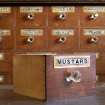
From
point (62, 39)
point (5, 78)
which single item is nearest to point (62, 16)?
point (62, 39)

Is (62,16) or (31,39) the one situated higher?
(62,16)

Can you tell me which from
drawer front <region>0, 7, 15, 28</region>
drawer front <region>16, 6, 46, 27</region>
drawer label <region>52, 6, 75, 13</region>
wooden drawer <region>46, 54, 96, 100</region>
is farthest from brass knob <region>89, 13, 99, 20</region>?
wooden drawer <region>46, 54, 96, 100</region>

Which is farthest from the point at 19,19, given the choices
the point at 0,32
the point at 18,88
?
the point at 18,88

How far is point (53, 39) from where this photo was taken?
6.61 ft

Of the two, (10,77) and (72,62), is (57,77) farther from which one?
(10,77)

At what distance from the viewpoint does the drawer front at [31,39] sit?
200 centimetres

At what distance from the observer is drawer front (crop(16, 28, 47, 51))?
78.7 inches

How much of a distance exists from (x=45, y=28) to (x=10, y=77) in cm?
32

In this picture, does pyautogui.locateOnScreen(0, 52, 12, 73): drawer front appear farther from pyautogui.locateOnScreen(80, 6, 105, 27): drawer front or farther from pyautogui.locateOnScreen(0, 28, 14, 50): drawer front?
pyautogui.locateOnScreen(80, 6, 105, 27): drawer front

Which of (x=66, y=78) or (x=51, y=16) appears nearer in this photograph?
(x=66, y=78)

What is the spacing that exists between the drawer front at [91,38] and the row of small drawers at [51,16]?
3cm

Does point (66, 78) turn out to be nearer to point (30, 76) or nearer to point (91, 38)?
point (30, 76)

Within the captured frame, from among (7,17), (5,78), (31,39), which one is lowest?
(5,78)

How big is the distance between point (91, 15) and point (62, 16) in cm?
16
